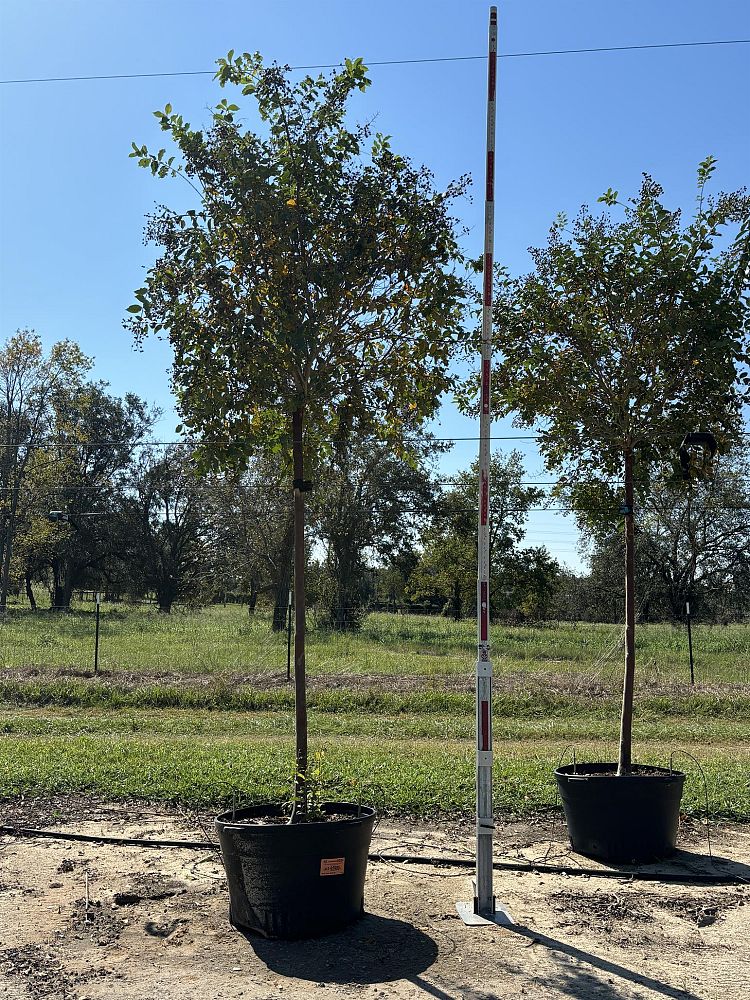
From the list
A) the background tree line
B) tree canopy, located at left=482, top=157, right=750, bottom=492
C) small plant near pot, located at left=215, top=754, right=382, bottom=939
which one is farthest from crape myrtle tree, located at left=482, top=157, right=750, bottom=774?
the background tree line

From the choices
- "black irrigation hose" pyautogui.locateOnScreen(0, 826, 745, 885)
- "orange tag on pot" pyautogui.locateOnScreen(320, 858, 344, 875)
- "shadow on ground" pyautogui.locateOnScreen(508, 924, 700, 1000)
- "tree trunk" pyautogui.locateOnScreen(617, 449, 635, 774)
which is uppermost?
"tree trunk" pyautogui.locateOnScreen(617, 449, 635, 774)

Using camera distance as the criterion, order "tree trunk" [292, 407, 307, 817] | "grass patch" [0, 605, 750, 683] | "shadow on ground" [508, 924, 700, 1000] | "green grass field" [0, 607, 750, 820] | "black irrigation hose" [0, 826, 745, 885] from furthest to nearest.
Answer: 1. "grass patch" [0, 605, 750, 683]
2. "green grass field" [0, 607, 750, 820]
3. "black irrigation hose" [0, 826, 745, 885]
4. "tree trunk" [292, 407, 307, 817]
5. "shadow on ground" [508, 924, 700, 1000]

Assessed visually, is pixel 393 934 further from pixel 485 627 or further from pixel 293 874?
pixel 485 627

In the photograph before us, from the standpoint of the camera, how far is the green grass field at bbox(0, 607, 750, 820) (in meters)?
8.64

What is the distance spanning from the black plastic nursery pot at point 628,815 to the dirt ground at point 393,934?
20cm

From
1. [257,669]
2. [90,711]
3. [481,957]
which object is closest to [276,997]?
[481,957]

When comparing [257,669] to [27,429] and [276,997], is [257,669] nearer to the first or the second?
[276,997]

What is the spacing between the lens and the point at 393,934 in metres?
4.94

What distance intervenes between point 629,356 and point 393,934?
15.2ft

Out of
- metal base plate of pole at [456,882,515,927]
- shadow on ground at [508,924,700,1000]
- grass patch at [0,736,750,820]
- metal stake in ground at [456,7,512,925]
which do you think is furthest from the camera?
grass patch at [0,736,750,820]

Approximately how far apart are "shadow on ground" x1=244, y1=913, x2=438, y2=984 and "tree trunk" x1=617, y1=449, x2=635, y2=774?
8.72ft

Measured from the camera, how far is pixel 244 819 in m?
5.55

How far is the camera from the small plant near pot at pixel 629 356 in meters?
7.03

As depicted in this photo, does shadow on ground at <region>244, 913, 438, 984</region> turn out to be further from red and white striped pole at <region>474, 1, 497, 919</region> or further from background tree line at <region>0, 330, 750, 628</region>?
background tree line at <region>0, 330, 750, 628</region>
